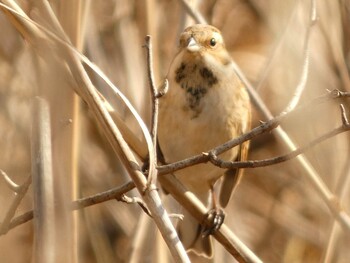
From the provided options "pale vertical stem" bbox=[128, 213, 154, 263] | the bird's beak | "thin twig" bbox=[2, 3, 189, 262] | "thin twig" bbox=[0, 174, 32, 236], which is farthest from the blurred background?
"thin twig" bbox=[2, 3, 189, 262]

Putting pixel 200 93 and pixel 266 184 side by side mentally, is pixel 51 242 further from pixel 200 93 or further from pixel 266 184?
pixel 266 184

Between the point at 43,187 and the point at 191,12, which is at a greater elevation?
the point at 191,12

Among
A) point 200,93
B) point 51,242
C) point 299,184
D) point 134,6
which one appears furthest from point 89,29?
point 51,242

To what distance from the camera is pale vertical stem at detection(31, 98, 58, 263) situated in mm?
1221

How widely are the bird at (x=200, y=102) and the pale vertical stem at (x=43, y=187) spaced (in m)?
1.10

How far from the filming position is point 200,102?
245cm

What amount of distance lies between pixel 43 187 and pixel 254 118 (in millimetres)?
2580

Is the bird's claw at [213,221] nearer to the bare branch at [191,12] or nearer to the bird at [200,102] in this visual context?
the bird at [200,102]

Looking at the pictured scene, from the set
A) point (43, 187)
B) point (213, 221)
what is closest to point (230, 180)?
point (213, 221)

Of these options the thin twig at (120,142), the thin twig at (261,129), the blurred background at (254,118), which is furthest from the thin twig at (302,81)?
the thin twig at (120,142)

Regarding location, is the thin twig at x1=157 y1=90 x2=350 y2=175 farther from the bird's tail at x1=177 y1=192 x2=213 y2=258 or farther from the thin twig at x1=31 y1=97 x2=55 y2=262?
the bird's tail at x1=177 y1=192 x2=213 y2=258

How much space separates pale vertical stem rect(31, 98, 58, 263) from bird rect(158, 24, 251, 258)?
1.10m

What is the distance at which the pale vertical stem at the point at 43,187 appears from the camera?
4.00 ft

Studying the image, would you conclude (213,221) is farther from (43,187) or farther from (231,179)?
(43,187)
